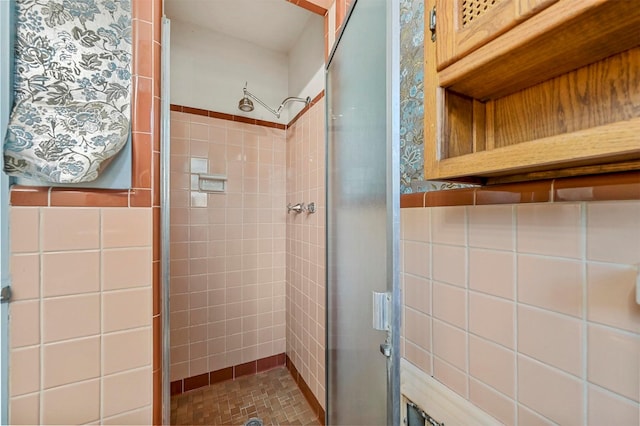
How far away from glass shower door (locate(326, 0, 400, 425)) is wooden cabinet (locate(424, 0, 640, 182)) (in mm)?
103

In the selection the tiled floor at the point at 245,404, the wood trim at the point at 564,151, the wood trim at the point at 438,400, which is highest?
A: the wood trim at the point at 564,151

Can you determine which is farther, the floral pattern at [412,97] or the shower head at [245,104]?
the shower head at [245,104]

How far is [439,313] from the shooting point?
2.39 feet

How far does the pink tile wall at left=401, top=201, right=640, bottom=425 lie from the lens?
16.9 inches

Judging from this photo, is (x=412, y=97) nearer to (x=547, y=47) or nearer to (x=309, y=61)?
(x=547, y=47)

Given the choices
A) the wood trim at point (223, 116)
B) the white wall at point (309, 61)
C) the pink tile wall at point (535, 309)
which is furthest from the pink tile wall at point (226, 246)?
the pink tile wall at point (535, 309)

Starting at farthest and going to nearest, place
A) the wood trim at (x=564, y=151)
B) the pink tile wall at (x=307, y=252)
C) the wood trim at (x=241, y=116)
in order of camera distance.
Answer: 1. the wood trim at (x=241, y=116)
2. the pink tile wall at (x=307, y=252)
3. the wood trim at (x=564, y=151)

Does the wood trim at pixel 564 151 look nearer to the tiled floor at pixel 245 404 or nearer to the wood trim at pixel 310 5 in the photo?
the wood trim at pixel 310 5

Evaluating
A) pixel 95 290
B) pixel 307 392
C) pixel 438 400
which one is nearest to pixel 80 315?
pixel 95 290

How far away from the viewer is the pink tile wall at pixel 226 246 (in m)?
1.72

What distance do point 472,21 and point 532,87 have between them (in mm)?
204

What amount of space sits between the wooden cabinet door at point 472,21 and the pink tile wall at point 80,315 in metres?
0.92

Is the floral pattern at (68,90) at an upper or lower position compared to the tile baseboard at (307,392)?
upper

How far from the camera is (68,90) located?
704 mm
